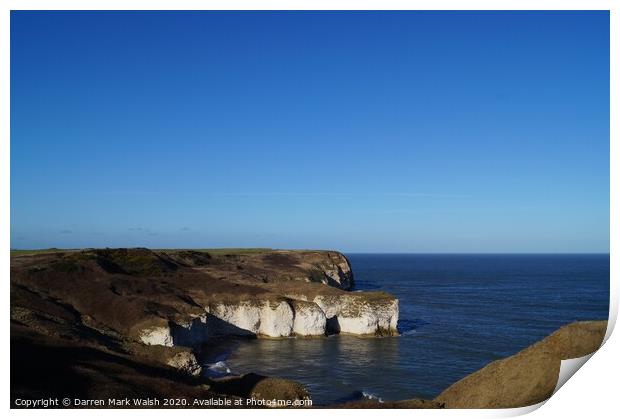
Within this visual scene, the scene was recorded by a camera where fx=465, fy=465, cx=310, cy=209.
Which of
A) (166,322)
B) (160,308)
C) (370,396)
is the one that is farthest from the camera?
(160,308)

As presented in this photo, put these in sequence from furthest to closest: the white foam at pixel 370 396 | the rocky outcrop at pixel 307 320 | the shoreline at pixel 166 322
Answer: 1. the rocky outcrop at pixel 307 320
2. the white foam at pixel 370 396
3. the shoreline at pixel 166 322

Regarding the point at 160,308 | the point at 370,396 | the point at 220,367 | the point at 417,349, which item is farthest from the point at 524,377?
the point at 160,308

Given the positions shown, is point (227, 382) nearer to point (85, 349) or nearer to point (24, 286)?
point (85, 349)

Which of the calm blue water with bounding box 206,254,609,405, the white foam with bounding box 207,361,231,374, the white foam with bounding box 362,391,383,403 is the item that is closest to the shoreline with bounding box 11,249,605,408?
the white foam with bounding box 207,361,231,374

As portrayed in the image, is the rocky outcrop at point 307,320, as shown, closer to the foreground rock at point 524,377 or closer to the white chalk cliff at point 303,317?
the white chalk cliff at point 303,317

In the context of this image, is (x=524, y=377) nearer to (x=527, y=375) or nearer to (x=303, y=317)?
(x=527, y=375)

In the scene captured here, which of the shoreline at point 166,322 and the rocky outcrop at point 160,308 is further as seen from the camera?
the rocky outcrop at point 160,308

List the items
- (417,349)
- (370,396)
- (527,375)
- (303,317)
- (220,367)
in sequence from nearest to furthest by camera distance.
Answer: (527,375) < (370,396) < (220,367) < (417,349) < (303,317)

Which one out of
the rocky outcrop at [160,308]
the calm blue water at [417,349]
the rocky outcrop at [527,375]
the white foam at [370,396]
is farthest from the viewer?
the calm blue water at [417,349]

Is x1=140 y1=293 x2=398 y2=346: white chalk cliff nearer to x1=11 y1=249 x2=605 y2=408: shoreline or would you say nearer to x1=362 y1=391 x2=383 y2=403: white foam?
x1=11 y1=249 x2=605 y2=408: shoreline

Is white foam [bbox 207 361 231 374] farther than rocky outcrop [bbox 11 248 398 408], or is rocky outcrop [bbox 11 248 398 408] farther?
white foam [bbox 207 361 231 374]

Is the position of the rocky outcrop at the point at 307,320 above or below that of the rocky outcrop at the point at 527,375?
below

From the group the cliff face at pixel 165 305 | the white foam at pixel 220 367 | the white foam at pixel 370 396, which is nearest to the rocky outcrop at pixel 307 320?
the cliff face at pixel 165 305
